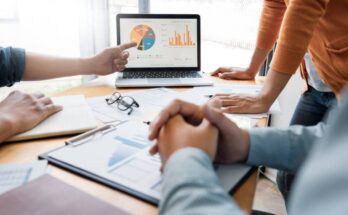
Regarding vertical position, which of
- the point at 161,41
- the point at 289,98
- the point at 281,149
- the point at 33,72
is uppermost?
the point at 161,41

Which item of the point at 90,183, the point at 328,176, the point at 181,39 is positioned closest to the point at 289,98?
the point at 181,39

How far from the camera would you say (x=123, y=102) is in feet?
3.43

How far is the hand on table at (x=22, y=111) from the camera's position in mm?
780

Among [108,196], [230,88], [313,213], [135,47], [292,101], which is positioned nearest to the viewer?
[313,213]

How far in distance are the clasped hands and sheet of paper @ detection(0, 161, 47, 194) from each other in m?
0.23

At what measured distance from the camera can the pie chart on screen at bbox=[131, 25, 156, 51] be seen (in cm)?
144

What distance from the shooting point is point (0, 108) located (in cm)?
84

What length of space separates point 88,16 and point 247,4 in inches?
35.6

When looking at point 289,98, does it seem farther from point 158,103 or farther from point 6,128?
point 6,128

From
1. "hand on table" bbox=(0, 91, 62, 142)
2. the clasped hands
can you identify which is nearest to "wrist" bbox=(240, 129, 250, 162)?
the clasped hands

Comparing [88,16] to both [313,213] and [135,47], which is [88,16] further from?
[313,213]

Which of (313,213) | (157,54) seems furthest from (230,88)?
(313,213)

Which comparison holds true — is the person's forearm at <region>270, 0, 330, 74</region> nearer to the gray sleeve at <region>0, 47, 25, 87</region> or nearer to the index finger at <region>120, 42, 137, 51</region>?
the index finger at <region>120, 42, 137, 51</region>

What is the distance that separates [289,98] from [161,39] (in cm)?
82
